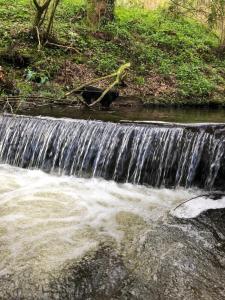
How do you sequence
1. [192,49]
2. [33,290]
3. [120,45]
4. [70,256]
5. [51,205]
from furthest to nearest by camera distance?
1. [192,49]
2. [120,45]
3. [51,205]
4. [70,256]
5. [33,290]

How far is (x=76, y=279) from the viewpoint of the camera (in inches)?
144

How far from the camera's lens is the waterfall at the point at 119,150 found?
678 cm

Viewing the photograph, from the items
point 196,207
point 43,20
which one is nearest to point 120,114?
point 196,207

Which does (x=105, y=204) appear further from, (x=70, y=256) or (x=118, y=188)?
(x=70, y=256)

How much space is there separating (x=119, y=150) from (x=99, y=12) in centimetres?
981

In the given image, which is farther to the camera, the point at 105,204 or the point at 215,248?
the point at 105,204

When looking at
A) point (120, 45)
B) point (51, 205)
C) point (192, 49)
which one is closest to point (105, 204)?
point (51, 205)

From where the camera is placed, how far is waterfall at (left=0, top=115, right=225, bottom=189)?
6.78 m

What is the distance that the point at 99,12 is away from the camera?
15617mm

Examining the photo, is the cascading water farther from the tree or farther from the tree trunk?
the tree trunk

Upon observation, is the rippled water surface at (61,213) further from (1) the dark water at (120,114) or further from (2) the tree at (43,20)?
(2) the tree at (43,20)

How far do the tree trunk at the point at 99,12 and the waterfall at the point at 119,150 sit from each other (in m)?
8.33

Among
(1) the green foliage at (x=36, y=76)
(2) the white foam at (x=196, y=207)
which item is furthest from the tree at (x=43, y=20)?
(2) the white foam at (x=196, y=207)

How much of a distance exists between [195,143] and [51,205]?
269cm
